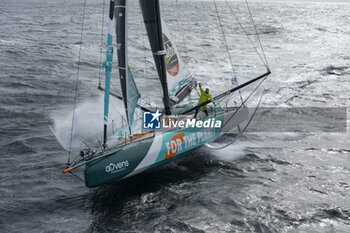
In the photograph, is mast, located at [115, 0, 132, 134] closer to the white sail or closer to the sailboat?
the sailboat

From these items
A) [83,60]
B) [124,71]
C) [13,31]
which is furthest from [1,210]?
[13,31]

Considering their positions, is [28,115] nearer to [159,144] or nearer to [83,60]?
[159,144]

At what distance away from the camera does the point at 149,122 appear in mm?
12117

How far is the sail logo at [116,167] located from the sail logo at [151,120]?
2.17 m

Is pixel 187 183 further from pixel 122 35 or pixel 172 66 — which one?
pixel 172 66

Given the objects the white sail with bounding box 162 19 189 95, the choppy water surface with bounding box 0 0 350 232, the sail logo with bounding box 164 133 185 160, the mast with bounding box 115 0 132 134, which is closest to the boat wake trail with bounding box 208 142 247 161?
the choppy water surface with bounding box 0 0 350 232

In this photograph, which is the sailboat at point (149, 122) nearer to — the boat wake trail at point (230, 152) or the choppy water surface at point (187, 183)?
the boat wake trail at point (230, 152)

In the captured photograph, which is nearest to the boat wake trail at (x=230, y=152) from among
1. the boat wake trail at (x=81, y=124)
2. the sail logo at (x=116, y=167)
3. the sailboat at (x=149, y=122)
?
the sailboat at (x=149, y=122)

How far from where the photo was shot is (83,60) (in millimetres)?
28016

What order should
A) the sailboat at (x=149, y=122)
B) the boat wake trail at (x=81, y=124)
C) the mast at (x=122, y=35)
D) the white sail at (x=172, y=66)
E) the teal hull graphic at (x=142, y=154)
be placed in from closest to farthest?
1. the teal hull graphic at (x=142, y=154)
2. the sailboat at (x=149, y=122)
3. the mast at (x=122, y=35)
4. the white sail at (x=172, y=66)
5. the boat wake trail at (x=81, y=124)

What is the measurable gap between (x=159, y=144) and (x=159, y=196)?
5.27ft

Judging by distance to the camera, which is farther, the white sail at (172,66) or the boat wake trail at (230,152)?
the white sail at (172,66)

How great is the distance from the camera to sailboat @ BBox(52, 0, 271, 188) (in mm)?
9992

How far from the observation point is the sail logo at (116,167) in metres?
9.85
